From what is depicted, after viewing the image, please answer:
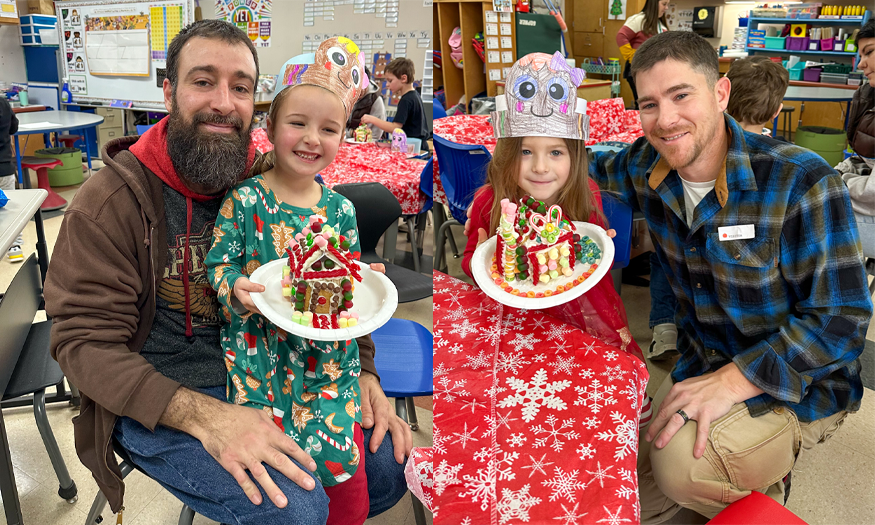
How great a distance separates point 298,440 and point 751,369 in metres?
0.94

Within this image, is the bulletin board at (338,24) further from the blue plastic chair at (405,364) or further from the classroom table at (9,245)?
the blue plastic chair at (405,364)

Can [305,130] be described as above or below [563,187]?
above

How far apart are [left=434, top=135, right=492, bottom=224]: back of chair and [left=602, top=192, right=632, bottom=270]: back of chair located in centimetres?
39

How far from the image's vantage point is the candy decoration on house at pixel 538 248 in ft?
4.10

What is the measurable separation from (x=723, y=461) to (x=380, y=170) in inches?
80.3

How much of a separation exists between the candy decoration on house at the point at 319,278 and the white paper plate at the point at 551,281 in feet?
0.87

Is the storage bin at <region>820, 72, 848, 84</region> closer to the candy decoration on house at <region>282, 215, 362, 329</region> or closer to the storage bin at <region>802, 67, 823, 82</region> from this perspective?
the storage bin at <region>802, 67, 823, 82</region>

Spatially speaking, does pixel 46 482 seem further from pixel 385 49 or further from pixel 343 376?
pixel 385 49

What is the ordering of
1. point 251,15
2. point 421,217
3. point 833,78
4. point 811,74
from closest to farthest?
point 811,74 → point 833,78 → point 421,217 → point 251,15

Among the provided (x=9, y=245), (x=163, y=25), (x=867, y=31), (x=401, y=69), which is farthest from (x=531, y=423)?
(x=163, y=25)

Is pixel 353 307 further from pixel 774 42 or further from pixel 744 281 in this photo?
pixel 774 42

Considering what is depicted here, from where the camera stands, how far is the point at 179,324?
1.30 m

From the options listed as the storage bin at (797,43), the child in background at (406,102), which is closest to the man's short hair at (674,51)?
the storage bin at (797,43)

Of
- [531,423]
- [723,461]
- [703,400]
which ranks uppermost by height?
[531,423]
